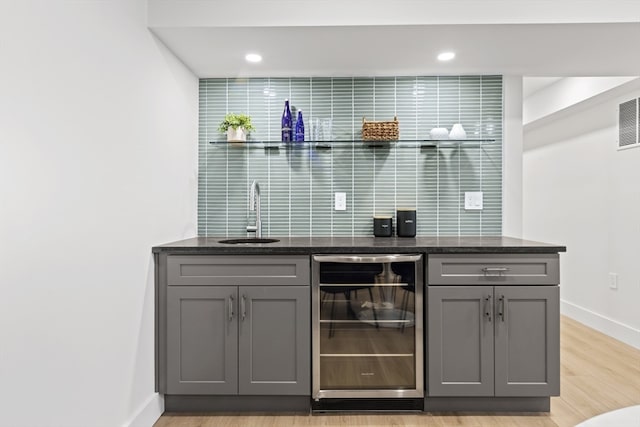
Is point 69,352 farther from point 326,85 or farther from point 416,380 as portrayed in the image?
point 326,85

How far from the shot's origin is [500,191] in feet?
9.27

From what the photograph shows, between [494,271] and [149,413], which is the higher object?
[494,271]

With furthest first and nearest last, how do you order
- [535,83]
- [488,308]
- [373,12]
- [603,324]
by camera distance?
[535,83] < [603,324] < [488,308] < [373,12]

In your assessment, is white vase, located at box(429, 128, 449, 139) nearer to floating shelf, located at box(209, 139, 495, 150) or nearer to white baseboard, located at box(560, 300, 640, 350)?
floating shelf, located at box(209, 139, 495, 150)

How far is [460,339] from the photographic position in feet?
7.08

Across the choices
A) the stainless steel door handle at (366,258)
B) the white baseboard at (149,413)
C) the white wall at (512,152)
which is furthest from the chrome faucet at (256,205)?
the white wall at (512,152)

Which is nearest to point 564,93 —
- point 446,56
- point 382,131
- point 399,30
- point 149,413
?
point 446,56

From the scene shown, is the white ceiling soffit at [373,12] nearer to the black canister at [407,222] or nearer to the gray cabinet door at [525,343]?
the black canister at [407,222]

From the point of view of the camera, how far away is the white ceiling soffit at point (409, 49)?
2098 millimetres

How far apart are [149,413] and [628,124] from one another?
419cm

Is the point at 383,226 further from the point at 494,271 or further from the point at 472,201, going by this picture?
the point at 494,271

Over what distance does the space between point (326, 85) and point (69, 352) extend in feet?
7.32

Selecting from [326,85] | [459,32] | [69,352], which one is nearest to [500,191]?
[459,32]

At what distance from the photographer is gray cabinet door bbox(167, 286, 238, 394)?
217 cm
